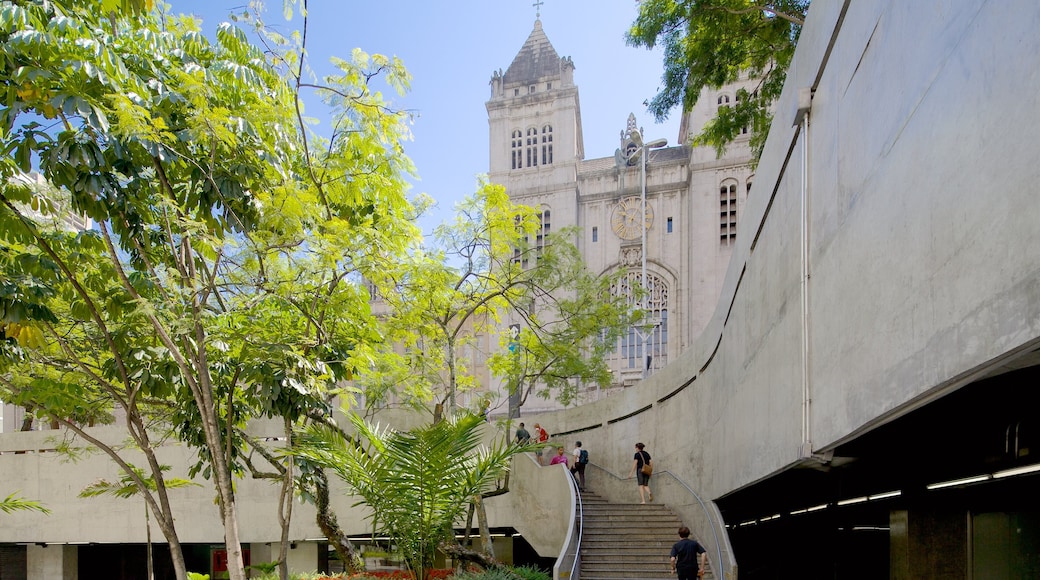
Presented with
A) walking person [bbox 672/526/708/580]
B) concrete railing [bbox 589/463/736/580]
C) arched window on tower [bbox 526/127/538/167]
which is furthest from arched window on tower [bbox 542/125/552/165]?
walking person [bbox 672/526/708/580]

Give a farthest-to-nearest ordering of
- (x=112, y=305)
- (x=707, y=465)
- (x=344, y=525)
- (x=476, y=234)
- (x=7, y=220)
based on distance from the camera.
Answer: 1. (x=344, y=525)
2. (x=476, y=234)
3. (x=707, y=465)
4. (x=112, y=305)
5. (x=7, y=220)

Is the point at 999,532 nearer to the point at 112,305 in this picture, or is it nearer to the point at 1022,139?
the point at 1022,139

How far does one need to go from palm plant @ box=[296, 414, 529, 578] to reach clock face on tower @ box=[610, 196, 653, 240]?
29118mm

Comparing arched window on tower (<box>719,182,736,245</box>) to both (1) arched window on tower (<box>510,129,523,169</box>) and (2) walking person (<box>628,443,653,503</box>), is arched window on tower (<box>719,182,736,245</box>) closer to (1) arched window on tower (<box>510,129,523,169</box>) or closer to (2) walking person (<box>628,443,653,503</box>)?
(1) arched window on tower (<box>510,129,523,169</box>)

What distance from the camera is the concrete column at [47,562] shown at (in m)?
21.7

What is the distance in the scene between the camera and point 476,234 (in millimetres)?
15727

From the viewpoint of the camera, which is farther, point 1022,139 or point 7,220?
point 7,220

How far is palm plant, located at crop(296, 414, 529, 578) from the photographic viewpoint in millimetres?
9203

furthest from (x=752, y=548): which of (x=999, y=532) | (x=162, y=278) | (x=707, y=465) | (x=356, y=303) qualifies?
(x=162, y=278)

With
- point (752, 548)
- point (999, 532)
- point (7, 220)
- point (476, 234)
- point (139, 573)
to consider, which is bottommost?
point (139, 573)

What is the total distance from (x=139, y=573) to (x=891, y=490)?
80.2ft

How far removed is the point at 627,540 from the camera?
496 inches

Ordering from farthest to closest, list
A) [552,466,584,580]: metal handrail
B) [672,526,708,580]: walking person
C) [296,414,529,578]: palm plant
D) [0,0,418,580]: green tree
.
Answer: [552,466,584,580]: metal handrail < [296,414,529,578]: palm plant < [672,526,708,580]: walking person < [0,0,418,580]: green tree

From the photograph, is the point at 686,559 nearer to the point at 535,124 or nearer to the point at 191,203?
the point at 191,203
